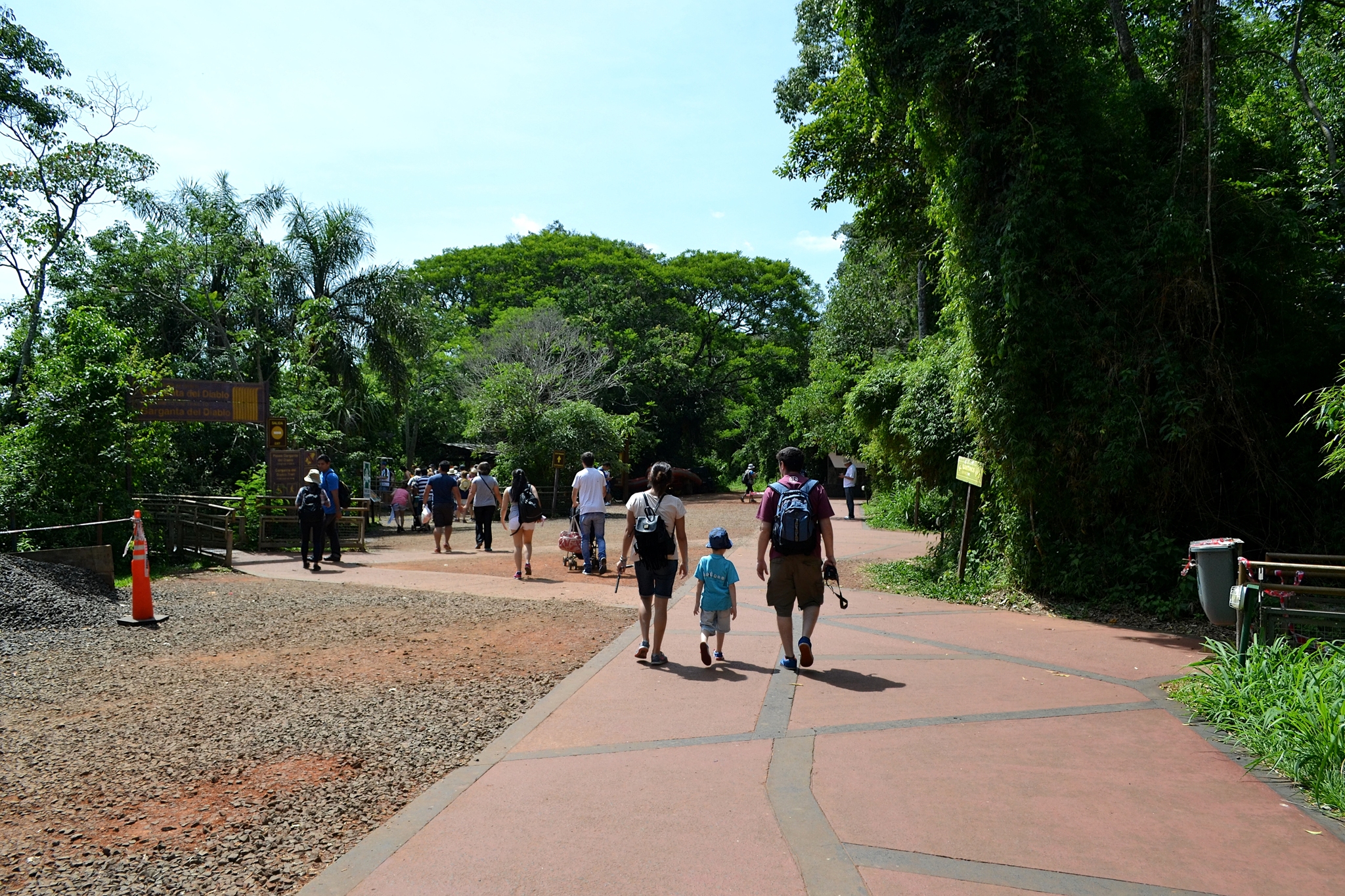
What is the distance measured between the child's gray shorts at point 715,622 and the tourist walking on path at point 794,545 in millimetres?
418

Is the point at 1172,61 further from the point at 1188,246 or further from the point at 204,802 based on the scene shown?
the point at 204,802

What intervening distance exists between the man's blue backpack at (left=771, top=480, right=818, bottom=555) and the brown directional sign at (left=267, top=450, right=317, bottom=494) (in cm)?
1318

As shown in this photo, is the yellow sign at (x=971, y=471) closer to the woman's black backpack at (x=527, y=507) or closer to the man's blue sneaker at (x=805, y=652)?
the man's blue sneaker at (x=805, y=652)

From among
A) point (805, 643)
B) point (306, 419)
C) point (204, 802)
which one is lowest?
point (204, 802)

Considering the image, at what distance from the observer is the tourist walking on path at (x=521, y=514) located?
12.4 meters

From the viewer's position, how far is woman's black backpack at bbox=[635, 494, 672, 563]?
22.8ft

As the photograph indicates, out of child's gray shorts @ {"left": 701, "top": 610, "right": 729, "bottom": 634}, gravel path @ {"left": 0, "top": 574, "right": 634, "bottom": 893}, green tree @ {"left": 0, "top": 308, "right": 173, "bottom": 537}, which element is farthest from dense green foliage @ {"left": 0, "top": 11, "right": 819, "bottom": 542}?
child's gray shorts @ {"left": 701, "top": 610, "right": 729, "bottom": 634}

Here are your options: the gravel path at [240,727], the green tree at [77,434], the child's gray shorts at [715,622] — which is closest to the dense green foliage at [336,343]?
the green tree at [77,434]

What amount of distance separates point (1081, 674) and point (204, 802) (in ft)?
19.4

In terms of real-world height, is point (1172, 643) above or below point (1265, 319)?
below

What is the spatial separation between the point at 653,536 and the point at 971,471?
5125 mm

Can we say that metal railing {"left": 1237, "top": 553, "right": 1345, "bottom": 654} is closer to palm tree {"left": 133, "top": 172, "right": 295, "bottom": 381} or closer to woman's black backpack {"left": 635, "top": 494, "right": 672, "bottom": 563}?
woman's black backpack {"left": 635, "top": 494, "right": 672, "bottom": 563}

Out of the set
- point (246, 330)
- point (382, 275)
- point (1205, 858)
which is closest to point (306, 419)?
point (246, 330)

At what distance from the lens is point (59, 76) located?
1881cm
